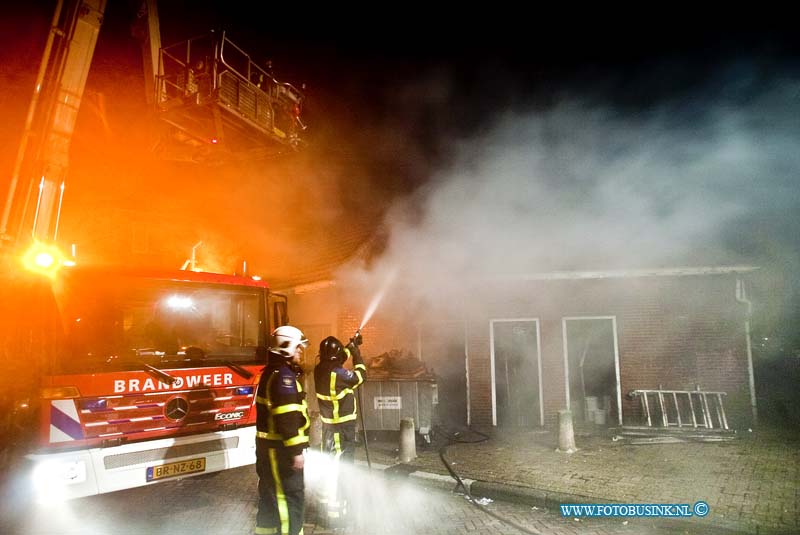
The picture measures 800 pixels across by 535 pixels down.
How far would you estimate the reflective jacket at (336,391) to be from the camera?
16.2 feet

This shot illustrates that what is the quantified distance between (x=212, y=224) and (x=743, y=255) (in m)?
12.9

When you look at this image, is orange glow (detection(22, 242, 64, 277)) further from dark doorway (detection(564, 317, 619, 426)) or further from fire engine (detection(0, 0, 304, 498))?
dark doorway (detection(564, 317, 619, 426))

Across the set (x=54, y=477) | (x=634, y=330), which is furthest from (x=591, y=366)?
(x=54, y=477)

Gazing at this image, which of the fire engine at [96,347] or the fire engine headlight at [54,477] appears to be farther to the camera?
the fire engine at [96,347]

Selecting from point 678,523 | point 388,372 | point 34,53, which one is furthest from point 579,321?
point 34,53

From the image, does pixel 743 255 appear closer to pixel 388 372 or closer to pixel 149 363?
pixel 388 372

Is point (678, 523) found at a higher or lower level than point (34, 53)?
lower

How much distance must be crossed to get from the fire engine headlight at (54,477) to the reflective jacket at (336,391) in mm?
2262

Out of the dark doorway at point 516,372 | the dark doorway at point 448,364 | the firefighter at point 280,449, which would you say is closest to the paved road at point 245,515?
the firefighter at point 280,449

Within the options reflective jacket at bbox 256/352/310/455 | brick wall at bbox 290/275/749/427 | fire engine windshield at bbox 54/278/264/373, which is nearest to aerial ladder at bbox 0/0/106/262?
fire engine windshield at bbox 54/278/264/373

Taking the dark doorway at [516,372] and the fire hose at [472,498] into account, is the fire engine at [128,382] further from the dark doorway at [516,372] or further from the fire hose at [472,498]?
the dark doorway at [516,372]

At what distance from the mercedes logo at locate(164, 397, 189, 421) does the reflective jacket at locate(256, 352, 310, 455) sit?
1.76m

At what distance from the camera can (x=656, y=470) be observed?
19.9 feet

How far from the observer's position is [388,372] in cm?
823
